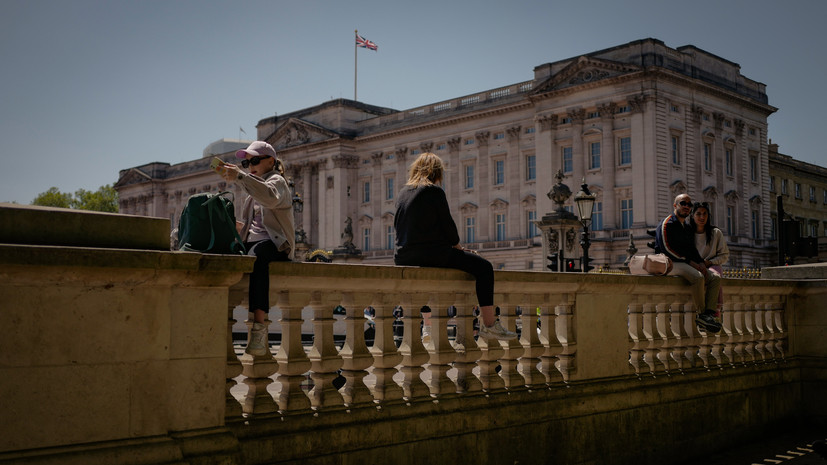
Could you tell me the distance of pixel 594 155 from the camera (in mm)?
64812

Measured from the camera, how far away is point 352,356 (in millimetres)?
5695

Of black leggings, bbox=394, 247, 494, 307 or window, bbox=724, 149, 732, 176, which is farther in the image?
window, bbox=724, 149, 732, 176

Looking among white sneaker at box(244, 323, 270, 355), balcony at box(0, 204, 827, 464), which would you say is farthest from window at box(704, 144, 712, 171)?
white sneaker at box(244, 323, 270, 355)

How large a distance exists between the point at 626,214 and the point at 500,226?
1408cm

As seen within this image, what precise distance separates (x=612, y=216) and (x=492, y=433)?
190ft

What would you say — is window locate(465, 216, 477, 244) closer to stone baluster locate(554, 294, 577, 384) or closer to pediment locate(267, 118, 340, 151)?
pediment locate(267, 118, 340, 151)

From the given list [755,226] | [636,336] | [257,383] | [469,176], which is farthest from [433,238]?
[469,176]

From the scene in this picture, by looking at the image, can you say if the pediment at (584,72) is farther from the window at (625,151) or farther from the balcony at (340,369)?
the balcony at (340,369)

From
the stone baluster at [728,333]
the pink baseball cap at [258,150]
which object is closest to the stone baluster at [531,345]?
the pink baseball cap at [258,150]

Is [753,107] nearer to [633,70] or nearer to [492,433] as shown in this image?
[633,70]

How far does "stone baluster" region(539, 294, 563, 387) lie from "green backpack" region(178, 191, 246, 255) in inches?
127

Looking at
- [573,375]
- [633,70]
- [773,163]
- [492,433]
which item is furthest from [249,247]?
[773,163]

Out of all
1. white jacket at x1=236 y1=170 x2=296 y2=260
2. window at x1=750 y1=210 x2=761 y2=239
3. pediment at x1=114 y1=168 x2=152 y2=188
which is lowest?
white jacket at x1=236 y1=170 x2=296 y2=260

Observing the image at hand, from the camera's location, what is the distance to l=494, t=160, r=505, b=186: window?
7388 cm
